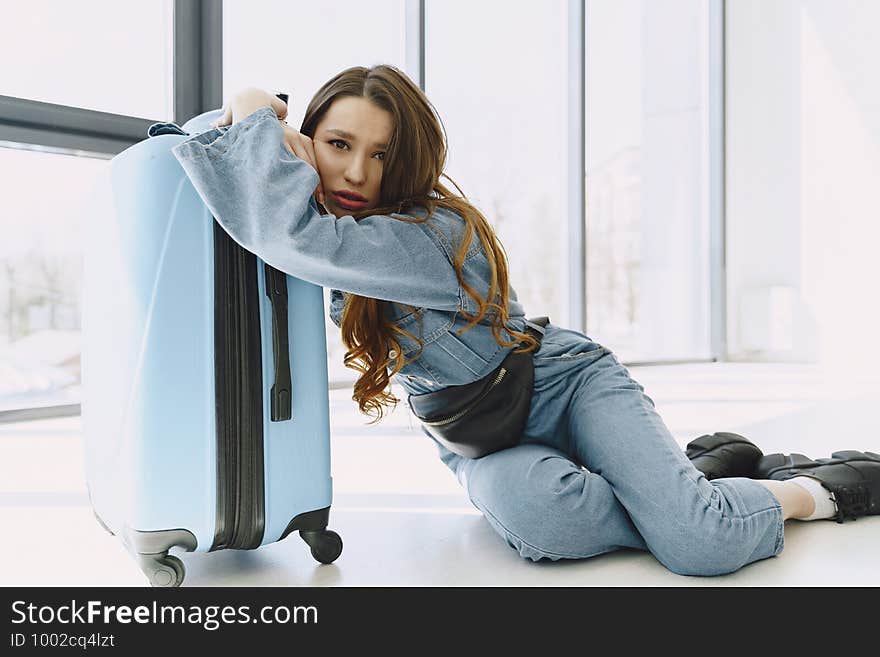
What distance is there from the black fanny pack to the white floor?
0.52ft

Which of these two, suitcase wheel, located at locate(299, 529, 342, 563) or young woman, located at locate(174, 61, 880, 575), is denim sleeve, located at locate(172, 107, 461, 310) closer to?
young woman, located at locate(174, 61, 880, 575)

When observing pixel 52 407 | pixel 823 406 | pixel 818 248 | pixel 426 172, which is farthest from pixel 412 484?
pixel 818 248

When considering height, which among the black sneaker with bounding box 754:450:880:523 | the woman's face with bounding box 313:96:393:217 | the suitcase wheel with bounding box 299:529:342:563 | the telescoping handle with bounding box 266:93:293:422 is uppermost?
the woman's face with bounding box 313:96:393:217

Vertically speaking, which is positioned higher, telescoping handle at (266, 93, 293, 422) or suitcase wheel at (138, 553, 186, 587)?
telescoping handle at (266, 93, 293, 422)

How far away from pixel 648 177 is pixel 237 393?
12.9ft

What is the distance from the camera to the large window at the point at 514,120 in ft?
11.1

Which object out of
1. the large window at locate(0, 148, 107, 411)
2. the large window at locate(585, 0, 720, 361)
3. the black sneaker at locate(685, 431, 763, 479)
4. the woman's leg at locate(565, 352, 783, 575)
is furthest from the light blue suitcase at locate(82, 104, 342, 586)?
the large window at locate(585, 0, 720, 361)

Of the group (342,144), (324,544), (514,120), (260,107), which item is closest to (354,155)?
(342,144)

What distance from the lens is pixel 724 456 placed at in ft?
4.55

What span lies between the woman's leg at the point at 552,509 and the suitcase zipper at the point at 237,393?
1.07ft

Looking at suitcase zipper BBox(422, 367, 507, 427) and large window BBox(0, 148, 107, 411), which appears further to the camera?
large window BBox(0, 148, 107, 411)

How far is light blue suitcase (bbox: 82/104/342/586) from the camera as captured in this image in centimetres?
88

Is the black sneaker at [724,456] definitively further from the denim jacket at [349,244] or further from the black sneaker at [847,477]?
the denim jacket at [349,244]

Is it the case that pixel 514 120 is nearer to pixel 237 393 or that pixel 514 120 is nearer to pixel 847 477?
pixel 847 477
